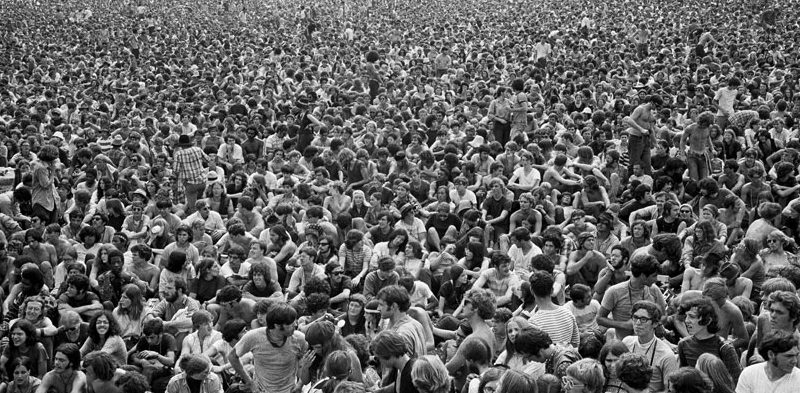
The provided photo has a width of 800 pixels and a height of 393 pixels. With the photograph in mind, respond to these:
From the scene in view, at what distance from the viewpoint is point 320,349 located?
304 inches

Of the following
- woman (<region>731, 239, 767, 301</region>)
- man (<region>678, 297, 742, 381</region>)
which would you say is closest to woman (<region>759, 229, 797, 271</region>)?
woman (<region>731, 239, 767, 301</region>)

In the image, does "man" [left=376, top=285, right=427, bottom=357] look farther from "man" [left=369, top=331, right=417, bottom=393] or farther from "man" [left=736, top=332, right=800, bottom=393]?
"man" [left=736, top=332, right=800, bottom=393]

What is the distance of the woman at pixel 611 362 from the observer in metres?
Answer: 6.65

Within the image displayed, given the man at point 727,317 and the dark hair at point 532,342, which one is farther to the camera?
the man at point 727,317

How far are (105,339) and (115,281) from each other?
1.69 metres

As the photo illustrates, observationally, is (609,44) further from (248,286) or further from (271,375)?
(271,375)

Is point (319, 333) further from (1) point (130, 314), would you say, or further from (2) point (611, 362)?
(1) point (130, 314)

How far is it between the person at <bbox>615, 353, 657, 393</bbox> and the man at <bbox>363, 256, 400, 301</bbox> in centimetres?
403

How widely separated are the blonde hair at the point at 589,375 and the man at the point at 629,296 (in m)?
2.38

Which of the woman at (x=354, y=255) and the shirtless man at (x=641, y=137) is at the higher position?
the shirtless man at (x=641, y=137)

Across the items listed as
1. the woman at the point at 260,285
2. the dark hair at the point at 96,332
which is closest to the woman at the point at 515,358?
the woman at the point at 260,285

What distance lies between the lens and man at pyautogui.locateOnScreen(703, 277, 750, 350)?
25.7 ft

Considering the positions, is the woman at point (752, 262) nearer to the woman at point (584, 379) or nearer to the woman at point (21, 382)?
the woman at point (584, 379)

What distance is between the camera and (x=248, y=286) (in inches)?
415
